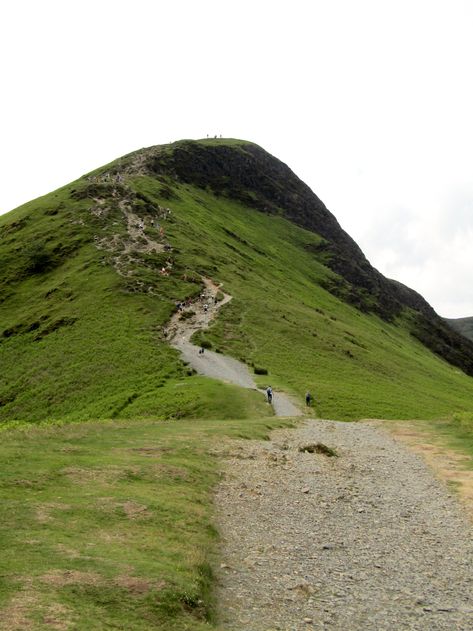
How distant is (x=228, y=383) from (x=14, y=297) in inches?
2405

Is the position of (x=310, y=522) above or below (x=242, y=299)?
below

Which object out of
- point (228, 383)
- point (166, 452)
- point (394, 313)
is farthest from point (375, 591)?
point (394, 313)

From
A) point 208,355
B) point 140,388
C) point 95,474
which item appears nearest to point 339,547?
point 95,474

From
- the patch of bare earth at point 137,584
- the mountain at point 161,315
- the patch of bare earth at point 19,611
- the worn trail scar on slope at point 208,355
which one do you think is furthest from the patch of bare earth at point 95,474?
the worn trail scar on slope at point 208,355

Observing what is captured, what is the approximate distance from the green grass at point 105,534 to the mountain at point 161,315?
2546cm

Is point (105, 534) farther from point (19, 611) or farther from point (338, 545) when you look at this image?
point (338, 545)

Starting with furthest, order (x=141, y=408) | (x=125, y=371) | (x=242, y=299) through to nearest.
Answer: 1. (x=242, y=299)
2. (x=125, y=371)
3. (x=141, y=408)

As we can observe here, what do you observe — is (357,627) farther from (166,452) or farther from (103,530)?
(166,452)

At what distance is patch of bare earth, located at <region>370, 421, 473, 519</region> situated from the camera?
25.7m

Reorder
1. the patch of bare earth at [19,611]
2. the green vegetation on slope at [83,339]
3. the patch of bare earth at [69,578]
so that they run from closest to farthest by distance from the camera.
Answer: the patch of bare earth at [19,611], the patch of bare earth at [69,578], the green vegetation on slope at [83,339]

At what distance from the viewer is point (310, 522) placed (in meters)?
20.5

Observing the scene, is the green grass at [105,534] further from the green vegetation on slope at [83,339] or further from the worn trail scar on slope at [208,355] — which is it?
the worn trail scar on slope at [208,355]

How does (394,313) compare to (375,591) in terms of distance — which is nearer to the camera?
(375,591)

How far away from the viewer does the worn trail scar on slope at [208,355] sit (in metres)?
59.9
